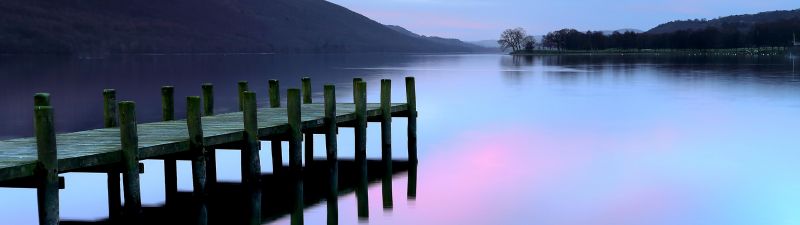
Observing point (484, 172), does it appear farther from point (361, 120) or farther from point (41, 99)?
point (41, 99)

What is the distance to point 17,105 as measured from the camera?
44750 millimetres

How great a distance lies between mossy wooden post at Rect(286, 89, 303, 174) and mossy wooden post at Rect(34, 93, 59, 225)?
633cm

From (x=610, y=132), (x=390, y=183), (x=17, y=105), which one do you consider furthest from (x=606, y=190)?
(x=17, y=105)

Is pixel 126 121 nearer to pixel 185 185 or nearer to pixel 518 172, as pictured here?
pixel 185 185

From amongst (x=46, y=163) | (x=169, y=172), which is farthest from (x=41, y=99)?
(x=169, y=172)

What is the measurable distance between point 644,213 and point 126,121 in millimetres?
10473

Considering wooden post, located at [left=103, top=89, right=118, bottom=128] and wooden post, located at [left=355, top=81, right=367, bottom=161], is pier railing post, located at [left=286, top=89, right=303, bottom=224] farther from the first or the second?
wooden post, located at [left=103, top=89, right=118, bottom=128]

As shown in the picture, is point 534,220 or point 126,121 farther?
point 534,220

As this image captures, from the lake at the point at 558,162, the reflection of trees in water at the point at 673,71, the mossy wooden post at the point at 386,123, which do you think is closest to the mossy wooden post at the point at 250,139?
the lake at the point at 558,162

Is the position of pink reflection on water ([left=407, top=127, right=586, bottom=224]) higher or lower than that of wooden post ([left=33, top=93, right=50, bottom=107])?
lower

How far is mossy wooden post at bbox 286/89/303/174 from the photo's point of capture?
1844cm

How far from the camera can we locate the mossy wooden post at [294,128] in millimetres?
18438

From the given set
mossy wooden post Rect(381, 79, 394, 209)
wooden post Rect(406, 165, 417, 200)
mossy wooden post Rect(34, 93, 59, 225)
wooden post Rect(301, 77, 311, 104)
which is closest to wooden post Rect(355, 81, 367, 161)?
mossy wooden post Rect(381, 79, 394, 209)

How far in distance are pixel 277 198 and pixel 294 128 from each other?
1557mm
